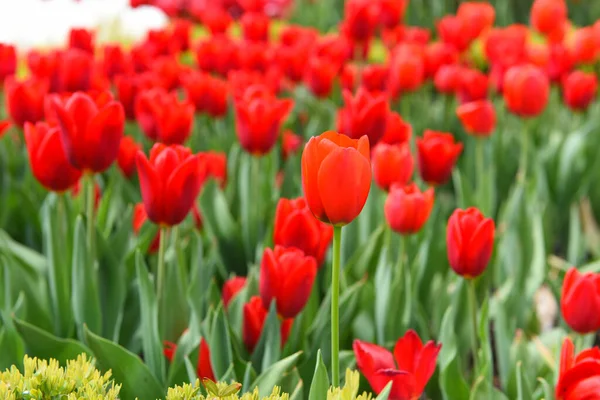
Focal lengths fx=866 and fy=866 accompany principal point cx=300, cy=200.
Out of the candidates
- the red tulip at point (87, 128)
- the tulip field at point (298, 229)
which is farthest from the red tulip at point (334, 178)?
the red tulip at point (87, 128)

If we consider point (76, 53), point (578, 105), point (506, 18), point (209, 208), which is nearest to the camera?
point (209, 208)

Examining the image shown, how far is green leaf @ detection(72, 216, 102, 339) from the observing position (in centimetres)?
189

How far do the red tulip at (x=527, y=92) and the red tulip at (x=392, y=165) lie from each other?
91cm

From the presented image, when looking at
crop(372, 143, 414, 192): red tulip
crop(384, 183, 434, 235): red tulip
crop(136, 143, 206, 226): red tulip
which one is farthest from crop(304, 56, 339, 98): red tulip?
crop(136, 143, 206, 226): red tulip

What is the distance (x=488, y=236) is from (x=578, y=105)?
1999mm

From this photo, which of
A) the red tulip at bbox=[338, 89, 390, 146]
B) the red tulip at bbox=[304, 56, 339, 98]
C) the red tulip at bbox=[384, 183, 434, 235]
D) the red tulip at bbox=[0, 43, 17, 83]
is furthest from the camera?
the red tulip at bbox=[304, 56, 339, 98]

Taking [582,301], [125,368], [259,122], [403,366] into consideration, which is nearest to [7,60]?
[259,122]

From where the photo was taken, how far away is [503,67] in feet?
12.3

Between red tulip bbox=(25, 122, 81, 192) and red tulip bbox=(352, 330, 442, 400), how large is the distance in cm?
82

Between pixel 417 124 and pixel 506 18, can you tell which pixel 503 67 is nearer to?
pixel 417 124

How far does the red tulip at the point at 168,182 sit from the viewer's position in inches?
67.5

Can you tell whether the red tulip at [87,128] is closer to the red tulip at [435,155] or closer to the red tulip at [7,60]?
the red tulip at [435,155]

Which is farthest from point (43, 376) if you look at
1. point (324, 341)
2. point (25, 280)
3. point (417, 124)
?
point (417, 124)

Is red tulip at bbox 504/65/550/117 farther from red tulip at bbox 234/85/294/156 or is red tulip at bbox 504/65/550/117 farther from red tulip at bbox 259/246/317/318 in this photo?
red tulip at bbox 259/246/317/318
